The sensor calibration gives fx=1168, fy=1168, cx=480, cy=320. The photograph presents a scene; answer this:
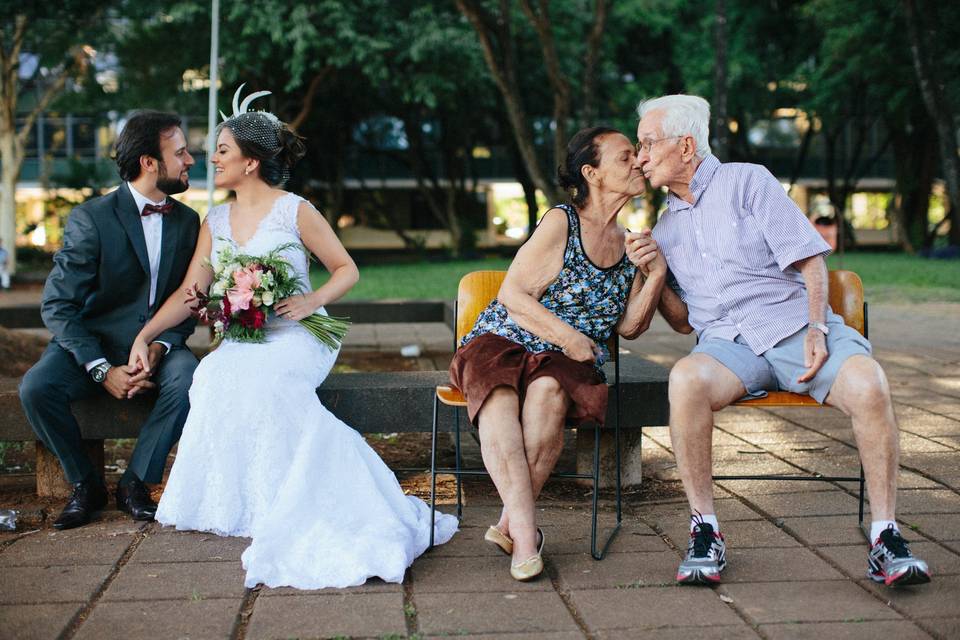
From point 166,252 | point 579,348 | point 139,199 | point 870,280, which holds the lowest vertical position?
point 870,280

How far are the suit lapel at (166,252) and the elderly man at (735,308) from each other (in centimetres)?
210

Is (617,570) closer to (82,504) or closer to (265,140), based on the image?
(82,504)

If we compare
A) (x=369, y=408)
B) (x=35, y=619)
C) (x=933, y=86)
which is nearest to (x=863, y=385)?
(x=369, y=408)

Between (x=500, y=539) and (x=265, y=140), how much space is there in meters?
2.04

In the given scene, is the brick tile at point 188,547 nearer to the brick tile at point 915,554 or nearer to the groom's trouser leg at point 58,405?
the groom's trouser leg at point 58,405

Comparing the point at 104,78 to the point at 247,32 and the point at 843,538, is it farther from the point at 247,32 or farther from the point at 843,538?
the point at 843,538

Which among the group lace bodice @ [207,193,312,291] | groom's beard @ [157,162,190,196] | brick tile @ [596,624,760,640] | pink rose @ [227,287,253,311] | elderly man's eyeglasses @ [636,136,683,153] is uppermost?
elderly man's eyeglasses @ [636,136,683,153]

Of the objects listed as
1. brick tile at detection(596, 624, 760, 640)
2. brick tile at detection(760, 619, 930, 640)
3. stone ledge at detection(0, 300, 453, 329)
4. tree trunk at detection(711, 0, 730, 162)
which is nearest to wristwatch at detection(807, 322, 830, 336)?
brick tile at detection(760, 619, 930, 640)

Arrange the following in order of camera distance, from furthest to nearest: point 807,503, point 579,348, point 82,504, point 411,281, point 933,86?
point 411,281
point 933,86
point 807,503
point 82,504
point 579,348

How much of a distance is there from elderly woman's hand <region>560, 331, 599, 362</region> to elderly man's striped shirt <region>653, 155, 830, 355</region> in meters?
0.57

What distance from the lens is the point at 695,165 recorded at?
462 cm

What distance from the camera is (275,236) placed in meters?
5.11

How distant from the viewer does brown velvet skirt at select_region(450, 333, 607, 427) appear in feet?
14.0

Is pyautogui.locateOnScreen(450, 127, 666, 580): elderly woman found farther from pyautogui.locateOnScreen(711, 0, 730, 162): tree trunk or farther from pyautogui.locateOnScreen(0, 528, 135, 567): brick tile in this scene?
pyautogui.locateOnScreen(711, 0, 730, 162): tree trunk
